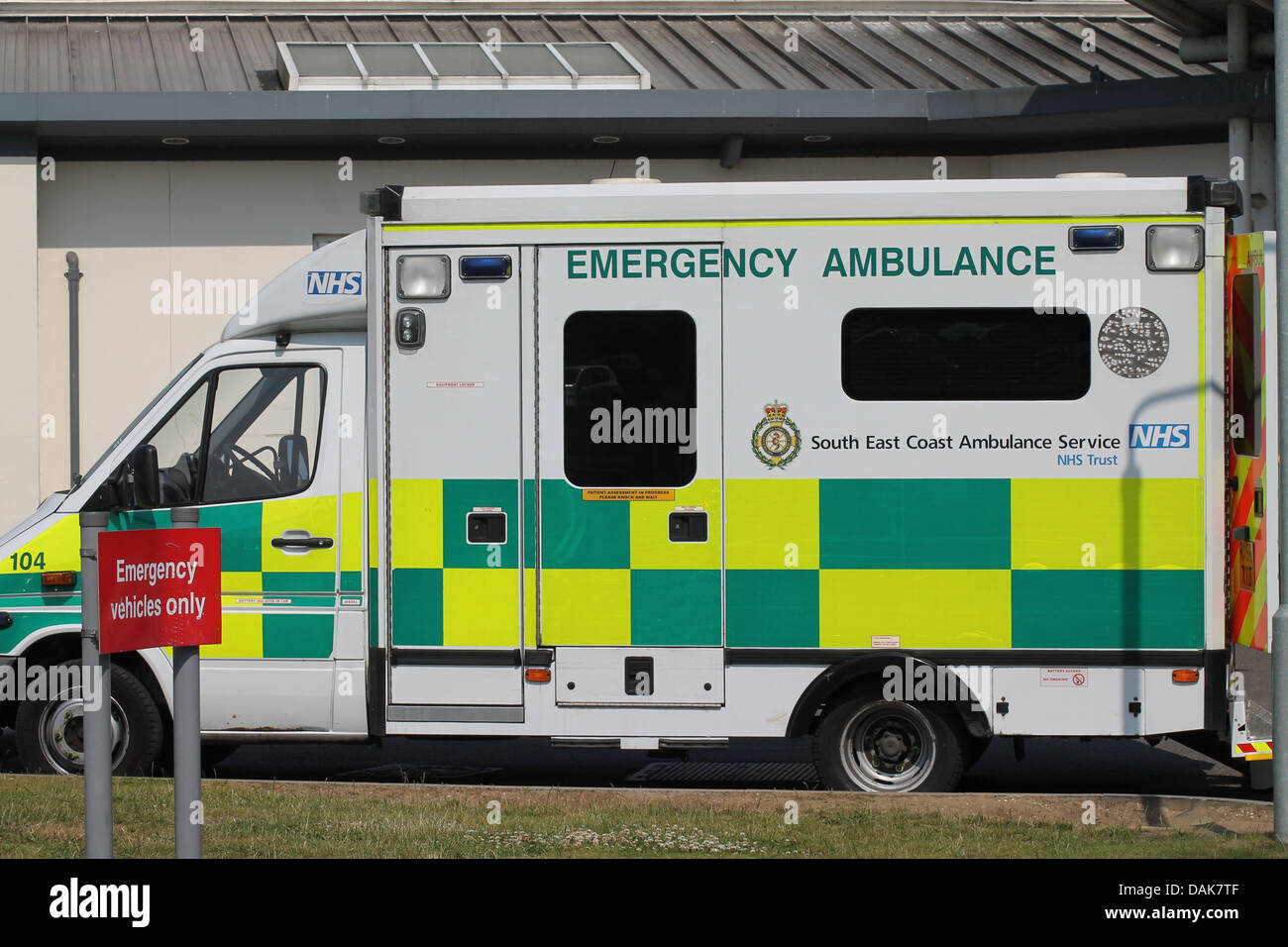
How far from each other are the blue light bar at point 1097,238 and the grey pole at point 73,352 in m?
9.42

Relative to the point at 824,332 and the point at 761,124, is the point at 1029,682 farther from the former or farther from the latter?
the point at 761,124

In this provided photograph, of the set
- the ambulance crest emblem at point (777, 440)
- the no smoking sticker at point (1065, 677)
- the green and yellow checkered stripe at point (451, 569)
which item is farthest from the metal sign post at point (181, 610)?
the no smoking sticker at point (1065, 677)

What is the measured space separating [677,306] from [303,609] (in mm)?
2224

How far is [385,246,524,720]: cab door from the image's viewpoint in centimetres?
652

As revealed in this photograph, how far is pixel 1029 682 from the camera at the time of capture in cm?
634

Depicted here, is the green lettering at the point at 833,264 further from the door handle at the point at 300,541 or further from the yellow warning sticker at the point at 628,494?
the door handle at the point at 300,541

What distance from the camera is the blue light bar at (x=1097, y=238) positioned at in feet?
20.8

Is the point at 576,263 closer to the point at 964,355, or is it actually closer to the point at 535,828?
the point at 964,355

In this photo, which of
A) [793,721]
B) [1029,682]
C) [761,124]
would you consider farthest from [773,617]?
[761,124]

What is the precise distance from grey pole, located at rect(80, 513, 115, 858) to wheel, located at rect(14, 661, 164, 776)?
9.13ft

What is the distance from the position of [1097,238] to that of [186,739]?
14.2ft

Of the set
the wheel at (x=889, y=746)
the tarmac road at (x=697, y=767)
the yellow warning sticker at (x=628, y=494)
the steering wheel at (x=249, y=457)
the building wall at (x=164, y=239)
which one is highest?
the building wall at (x=164, y=239)

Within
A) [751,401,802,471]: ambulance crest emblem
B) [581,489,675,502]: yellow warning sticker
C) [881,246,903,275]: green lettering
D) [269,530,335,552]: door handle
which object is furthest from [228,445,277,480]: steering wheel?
[881,246,903,275]: green lettering
